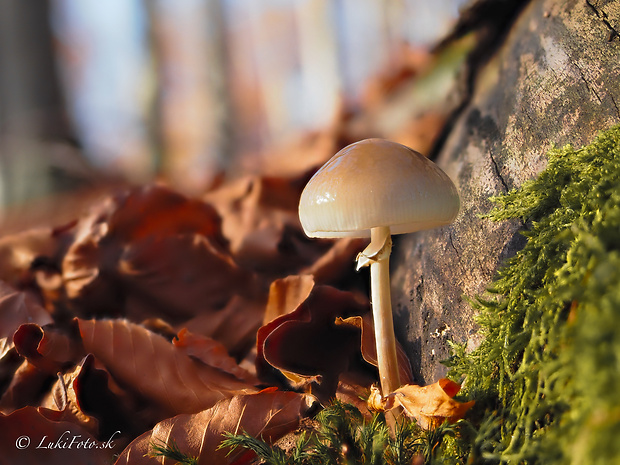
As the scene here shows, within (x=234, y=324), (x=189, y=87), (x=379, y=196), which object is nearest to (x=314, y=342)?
(x=234, y=324)

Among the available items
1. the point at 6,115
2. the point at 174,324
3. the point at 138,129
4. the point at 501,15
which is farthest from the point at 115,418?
the point at 138,129

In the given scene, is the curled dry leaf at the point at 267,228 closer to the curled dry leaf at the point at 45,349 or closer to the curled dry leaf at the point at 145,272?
the curled dry leaf at the point at 145,272

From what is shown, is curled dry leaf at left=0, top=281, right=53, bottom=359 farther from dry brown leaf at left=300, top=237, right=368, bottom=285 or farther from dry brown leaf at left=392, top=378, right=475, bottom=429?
dry brown leaf at left=392, top=378, right=475, bottom=429

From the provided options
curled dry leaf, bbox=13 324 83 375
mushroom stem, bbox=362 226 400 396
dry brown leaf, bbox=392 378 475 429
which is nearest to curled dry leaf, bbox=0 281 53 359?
curled dry leaf, bbox=13 324 83 375

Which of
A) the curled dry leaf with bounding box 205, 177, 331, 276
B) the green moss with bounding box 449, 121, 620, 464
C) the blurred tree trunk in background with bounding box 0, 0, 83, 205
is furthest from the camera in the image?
the blurred tree trunk in background with bounding box 0, 0, 83, 205

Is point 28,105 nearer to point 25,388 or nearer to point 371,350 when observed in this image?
point 25,388

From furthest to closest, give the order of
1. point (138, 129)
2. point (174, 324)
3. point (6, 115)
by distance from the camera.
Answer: point (138, 129) → point (6, 115) → point (174, 324)

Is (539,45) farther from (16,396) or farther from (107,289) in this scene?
(16,396)
